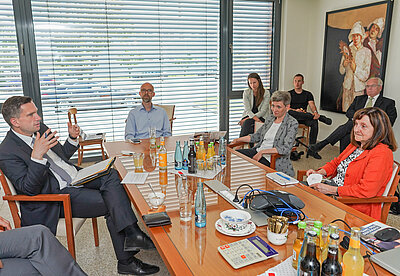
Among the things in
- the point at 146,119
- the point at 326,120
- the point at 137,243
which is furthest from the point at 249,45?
the point at 137,243

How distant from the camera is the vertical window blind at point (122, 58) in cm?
452

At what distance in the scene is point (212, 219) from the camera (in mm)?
1612

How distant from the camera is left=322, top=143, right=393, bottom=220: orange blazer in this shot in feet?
6.93

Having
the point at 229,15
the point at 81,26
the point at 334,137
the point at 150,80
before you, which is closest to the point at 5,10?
the point at 81,26

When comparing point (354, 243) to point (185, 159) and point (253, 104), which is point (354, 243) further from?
point (253, 104)

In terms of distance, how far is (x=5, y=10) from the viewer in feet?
13.8

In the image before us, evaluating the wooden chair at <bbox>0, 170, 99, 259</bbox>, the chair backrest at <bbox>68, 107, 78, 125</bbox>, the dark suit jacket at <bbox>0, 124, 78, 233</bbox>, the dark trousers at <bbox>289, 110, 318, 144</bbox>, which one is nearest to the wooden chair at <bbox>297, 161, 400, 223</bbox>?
the wooden chair at <bbox>0, 170, 99, 259</bbox>

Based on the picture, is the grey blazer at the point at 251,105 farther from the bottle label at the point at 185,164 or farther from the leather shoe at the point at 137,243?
the leather shoe at the point at 137,243

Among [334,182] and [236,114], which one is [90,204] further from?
[236,114]

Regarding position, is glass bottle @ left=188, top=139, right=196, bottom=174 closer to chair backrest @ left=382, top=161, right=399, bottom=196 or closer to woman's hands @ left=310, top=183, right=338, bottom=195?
woman's hands @ left=310, top=183, right=338, bottom=195

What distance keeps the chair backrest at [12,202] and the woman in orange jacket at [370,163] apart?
6.43ft

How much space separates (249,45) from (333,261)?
194 inches

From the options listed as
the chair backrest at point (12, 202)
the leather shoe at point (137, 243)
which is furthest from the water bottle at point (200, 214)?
the chair backrest at point (12, 202)

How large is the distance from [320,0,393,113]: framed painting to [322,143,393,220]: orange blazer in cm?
293
